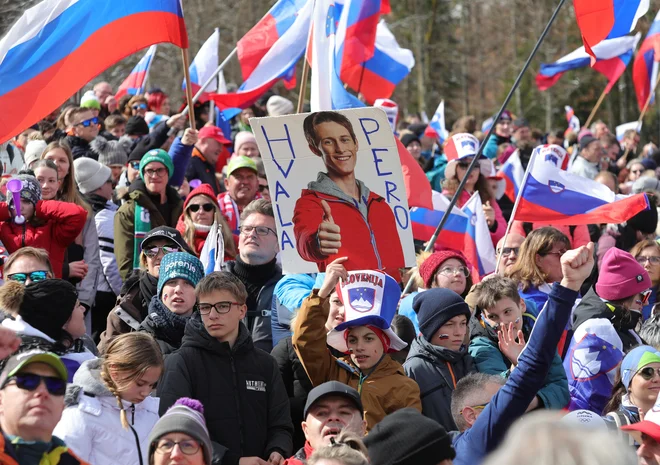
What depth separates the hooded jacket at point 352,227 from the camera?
247 inches

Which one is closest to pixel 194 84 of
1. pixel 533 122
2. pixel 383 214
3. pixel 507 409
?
pixel 383 214

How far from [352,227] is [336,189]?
235 mm

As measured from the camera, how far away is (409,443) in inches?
145

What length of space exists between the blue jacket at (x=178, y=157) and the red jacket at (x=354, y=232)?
2.90 meters

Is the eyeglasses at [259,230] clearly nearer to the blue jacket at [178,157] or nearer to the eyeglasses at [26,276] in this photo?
the eyeglasses at [26,276]

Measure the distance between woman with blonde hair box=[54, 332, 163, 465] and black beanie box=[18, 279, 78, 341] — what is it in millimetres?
470

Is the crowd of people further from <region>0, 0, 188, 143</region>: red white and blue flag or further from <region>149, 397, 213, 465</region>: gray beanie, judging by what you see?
<region>0, 0, 188, 143</region>: red white and blue flag

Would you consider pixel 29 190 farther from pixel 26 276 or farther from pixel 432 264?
pixel 432 264

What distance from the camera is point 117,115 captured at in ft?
39.8

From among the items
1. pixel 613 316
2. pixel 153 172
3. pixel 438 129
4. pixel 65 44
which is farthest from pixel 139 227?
pixel 438 129

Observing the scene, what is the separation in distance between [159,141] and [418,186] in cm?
254

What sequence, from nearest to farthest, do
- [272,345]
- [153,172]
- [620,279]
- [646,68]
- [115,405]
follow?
[115,405], [272,345], [620,279], [153,172], [646,68]

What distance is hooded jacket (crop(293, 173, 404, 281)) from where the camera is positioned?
627cm

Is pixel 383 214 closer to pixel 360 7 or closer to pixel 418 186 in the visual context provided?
pixel 418 186
